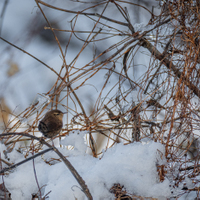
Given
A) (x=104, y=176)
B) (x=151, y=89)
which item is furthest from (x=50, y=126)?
(x=151, y=89)

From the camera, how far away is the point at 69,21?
3.79 ft

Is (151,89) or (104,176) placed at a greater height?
(151,89)

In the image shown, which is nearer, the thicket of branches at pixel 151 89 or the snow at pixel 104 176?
the snow at pixel 104 176

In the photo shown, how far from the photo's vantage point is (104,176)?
724mm

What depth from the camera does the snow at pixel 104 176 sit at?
2.30ft

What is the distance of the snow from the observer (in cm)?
70

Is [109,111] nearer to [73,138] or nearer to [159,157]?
[73,138]

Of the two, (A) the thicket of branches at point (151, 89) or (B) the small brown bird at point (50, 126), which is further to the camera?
(A) the thicket of branches at point (151, 89)

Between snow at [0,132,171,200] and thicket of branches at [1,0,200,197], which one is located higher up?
thicket of branches at [1,0,200,197]

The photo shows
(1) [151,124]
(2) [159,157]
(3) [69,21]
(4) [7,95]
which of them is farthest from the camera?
(4) [7,95]

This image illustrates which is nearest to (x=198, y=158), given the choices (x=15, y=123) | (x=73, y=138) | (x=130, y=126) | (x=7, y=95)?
(x=130, y=126)

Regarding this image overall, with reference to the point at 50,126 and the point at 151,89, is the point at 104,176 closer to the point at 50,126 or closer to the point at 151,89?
the point at 50,126

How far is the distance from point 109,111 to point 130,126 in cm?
14

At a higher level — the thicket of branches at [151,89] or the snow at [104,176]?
the thicket of branches at [151,89]
